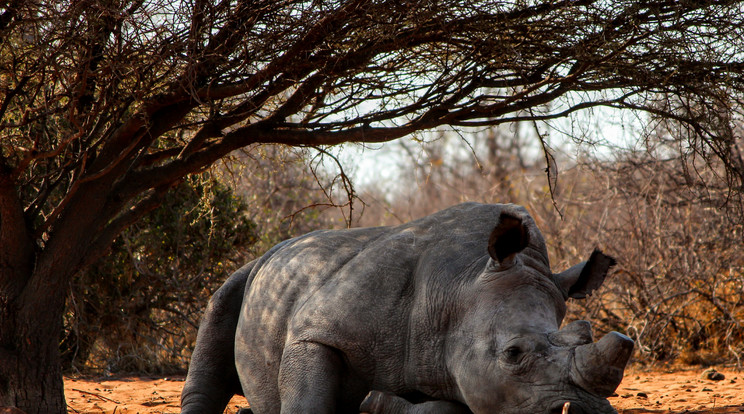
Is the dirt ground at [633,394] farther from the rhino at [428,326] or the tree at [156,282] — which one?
the rhino at [428,326]

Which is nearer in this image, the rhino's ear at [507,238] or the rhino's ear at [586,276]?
the rhino's ear at [507,238]

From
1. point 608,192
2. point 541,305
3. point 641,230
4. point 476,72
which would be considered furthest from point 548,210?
point 541,305

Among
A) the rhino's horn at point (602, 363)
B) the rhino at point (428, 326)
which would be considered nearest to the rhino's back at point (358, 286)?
the rhino at point (428, 326)

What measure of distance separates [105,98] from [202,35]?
1000mm

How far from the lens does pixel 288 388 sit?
148 inches

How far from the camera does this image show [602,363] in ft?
9.19

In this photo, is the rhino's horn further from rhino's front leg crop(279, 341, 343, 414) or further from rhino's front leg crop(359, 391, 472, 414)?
rhino's front leg crop(279, 341, 343, 414)

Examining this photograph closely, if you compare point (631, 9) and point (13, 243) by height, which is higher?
point (631, 9)

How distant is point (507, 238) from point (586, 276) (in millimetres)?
553

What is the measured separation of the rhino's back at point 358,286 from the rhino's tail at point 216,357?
0.37 metres

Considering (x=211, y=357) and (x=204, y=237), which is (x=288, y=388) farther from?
(x=204, y=237)

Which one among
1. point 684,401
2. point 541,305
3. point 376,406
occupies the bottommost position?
point 684,401

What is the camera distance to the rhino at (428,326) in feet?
9.89

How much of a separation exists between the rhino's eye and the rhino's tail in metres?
2.14
